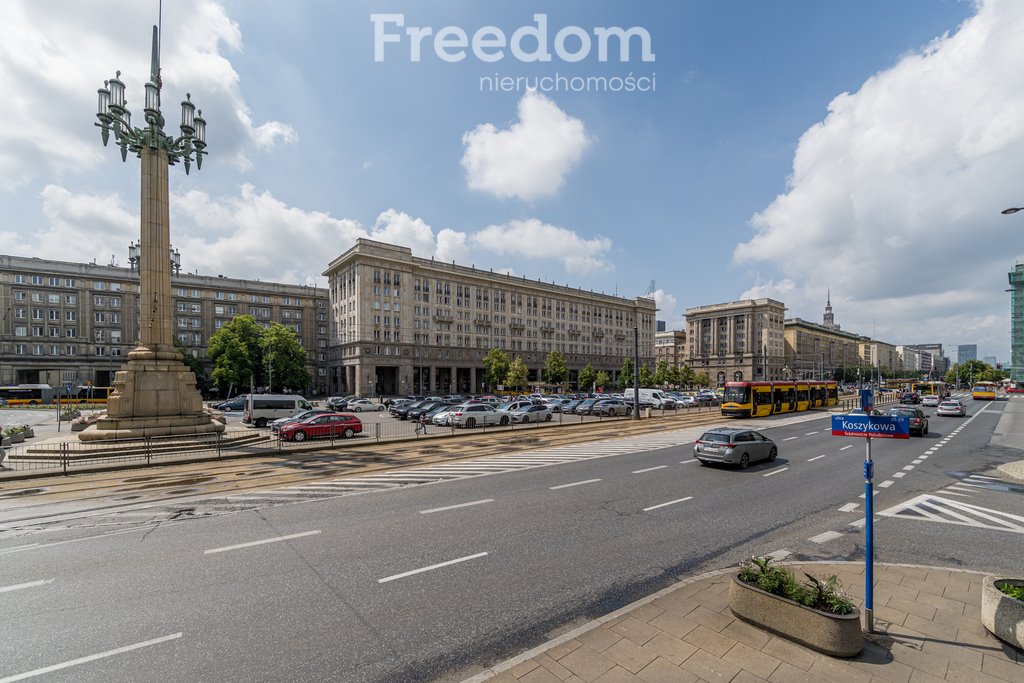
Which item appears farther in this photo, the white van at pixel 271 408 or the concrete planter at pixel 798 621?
the white van at pixel 271 408

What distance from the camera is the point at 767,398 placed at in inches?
1505

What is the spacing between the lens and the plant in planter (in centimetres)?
483

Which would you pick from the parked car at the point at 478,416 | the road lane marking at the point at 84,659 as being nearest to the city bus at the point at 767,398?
the parked car at the point at 478,416

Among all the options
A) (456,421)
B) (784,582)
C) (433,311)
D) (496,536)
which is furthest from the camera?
(433,311)

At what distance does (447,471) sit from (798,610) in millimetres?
12186

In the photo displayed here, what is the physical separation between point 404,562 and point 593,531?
3.94 m

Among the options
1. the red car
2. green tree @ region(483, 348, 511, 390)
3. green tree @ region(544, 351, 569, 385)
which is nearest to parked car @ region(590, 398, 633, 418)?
the red car

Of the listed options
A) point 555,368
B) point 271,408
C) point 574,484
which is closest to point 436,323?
point 555,368

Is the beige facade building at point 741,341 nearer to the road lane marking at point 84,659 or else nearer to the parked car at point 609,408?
the parked car at point 609,408

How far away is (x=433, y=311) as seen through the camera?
8988 cm

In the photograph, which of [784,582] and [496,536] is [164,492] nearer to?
[496,536]

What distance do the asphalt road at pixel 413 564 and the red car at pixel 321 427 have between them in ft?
42.9

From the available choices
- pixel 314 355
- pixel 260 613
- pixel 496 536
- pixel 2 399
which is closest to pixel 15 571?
pixel 260 613

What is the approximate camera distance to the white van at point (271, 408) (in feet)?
110
